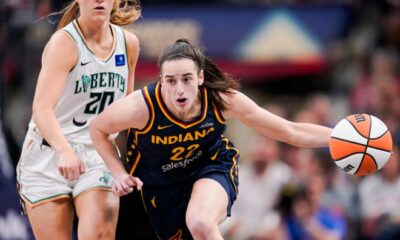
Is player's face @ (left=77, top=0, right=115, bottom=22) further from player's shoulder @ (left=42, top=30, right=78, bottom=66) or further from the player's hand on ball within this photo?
the player's hand on ball

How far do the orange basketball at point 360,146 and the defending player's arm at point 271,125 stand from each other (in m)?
0.16

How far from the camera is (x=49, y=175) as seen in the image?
6.84 metres

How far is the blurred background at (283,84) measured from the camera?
10258 millimetres

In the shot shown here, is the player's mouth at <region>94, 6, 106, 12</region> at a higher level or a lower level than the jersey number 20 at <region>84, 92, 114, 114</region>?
higher

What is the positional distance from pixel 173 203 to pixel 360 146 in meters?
1.42

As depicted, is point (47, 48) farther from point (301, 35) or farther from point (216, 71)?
point (301, 35)

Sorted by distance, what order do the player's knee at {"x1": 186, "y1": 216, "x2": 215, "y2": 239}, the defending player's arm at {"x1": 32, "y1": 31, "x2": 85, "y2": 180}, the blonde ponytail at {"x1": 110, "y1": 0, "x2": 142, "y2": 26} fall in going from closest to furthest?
1. the defending player's arm at {"x1": 32, "y1": 31, "x2": 85, "y2": 180}
2. the player's knee at {"x1": 186, "y1": 216, "x2": 215, "y2": 239}
3. the blonde ponytail at {"x1": 110, "y1": 0, "x2": 142, "y2": 26}

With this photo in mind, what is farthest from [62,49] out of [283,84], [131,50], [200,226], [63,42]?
[283,84]

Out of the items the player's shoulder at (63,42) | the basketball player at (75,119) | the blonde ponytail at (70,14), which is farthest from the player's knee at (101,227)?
the blonde ponytail at (70,14)

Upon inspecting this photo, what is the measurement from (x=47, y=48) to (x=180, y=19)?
25.4ft

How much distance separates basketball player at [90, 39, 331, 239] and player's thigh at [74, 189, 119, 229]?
0.18m

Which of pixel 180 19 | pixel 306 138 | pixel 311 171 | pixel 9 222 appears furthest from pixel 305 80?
pixel 306 138

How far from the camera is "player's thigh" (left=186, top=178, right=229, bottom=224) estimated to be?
6.51 meters

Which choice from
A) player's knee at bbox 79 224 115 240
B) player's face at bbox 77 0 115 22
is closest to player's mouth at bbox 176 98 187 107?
player's face at bbox 77 0 115 22
